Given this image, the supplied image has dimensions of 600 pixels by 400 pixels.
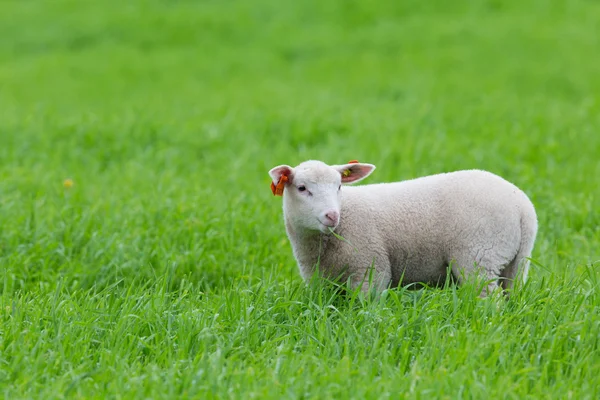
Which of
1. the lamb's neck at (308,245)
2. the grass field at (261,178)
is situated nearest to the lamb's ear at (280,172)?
the lamb's neck at (308,245)

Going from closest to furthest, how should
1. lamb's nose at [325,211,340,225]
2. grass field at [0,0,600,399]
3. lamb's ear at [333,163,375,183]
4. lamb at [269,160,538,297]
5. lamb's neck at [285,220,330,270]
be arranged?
grass field at [0,0,600,399] < lamb's nose at [325,211,340,225] < lamb at [269,160,538,297] < lamb's neck at [285,220,330,270] < lamb's ear at [333,163,375,183]

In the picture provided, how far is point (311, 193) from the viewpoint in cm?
451

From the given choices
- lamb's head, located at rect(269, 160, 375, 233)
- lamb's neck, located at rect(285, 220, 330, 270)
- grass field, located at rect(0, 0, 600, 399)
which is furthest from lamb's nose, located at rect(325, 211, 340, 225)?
grass field, located at rect(0, 0, 600, 399)

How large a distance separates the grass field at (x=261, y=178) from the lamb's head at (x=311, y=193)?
16.1 inches

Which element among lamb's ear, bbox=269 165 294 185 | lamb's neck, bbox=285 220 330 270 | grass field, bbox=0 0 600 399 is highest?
lamb's ear, bbox=269 165 294 185

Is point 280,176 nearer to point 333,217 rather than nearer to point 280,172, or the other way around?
point 280,172

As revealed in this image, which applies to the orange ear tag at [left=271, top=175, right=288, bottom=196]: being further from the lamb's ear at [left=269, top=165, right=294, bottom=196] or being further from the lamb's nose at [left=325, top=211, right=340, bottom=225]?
the lamb's nose at [left=325, top=211, right=340, bottom=225]

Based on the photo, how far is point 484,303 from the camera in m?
4.27

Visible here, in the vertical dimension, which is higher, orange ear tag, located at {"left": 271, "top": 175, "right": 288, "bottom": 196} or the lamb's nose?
orange ear tag, located at {"left": 271, "top": 175, "right": 288, "bottom": 196}

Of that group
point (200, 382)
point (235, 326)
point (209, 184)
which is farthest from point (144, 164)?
point (200, 382)

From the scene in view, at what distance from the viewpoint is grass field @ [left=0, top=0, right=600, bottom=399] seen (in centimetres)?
383

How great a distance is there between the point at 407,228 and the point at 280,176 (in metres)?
0.79

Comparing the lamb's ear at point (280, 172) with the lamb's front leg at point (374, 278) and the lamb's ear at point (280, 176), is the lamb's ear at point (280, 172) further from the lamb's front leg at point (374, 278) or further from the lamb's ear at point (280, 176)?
the lamb's front leg at point (374, 278)

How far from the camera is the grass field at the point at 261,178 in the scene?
3833 mm
